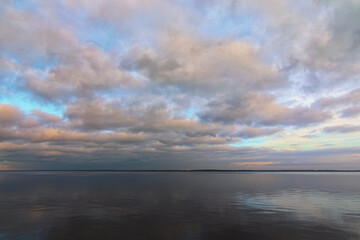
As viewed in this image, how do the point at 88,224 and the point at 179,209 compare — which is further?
the point at 179,209

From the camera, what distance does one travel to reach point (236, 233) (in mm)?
21453

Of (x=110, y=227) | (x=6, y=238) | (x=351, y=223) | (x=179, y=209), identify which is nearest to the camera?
(x=6, y=238)

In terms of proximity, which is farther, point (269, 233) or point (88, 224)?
point (88, 224)

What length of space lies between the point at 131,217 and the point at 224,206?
15.0m

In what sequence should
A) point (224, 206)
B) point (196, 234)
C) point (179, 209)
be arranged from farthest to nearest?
1. point (224, 206)
2. point (179, 209)
3. point (196, 234)

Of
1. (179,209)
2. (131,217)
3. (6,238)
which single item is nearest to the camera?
(6,238)

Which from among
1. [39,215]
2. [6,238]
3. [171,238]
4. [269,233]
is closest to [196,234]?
[171,238]

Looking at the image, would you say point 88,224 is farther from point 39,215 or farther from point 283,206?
point 283,206

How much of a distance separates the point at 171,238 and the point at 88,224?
9.95 m

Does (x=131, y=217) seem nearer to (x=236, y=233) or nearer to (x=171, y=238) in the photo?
(x=171, y=238)

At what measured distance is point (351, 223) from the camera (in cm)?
2522

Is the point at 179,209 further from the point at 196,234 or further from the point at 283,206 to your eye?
the point at 283,206

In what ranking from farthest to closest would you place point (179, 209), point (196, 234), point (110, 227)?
point (179, 209)
point (110, 227)
point (196, 234)

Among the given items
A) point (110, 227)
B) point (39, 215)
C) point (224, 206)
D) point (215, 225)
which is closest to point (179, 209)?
point (224, 206)
